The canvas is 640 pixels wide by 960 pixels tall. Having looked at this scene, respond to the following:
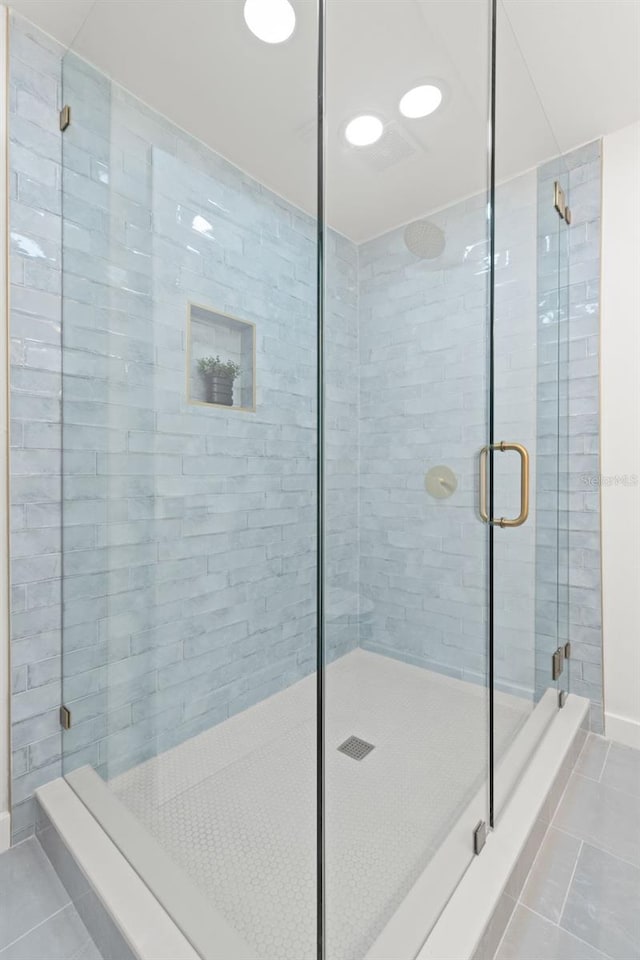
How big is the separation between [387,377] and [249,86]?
35.6 inches

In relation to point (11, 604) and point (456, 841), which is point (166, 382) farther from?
point (456, 841)

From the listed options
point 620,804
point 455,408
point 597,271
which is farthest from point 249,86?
point 620,804

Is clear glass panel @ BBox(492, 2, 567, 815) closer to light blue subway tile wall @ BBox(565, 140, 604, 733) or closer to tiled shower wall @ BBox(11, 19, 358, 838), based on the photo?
light blue subway tile wall @ BBox(565, 140, 604, 733)

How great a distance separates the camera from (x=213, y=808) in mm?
1201

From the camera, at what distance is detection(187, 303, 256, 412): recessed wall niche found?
1.32 m

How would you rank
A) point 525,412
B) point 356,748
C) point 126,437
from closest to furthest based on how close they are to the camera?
point 356,748
point 126,437
point 525,412

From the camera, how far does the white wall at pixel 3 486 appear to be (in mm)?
1324

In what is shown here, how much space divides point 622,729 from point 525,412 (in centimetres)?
138

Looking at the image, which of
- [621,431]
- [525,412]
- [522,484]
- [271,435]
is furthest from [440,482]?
[621,431]

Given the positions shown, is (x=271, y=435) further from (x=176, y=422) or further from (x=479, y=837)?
(x=479, y=837)

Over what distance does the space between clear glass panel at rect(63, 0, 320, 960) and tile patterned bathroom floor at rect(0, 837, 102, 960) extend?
199 mm

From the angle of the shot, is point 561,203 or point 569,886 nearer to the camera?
point 569,886

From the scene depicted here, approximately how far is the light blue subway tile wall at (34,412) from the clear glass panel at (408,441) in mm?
957

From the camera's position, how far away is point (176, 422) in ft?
4.38
